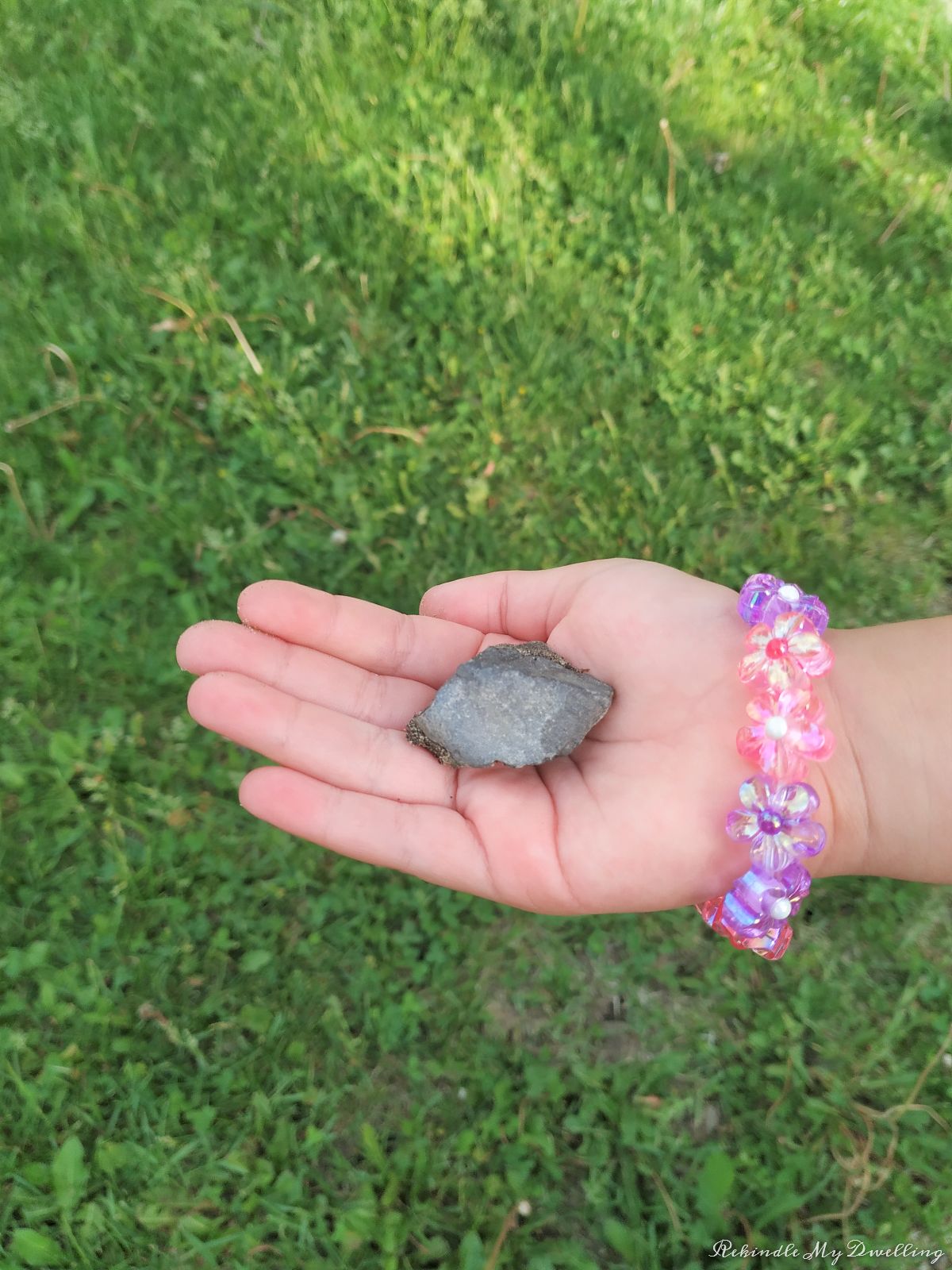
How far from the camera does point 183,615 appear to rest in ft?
11.5

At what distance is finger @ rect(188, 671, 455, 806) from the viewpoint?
2.54m

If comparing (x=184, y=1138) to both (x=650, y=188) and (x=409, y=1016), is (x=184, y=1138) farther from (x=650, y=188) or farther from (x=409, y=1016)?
(x=650, y=188)

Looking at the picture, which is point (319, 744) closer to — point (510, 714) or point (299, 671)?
point (299, 671)

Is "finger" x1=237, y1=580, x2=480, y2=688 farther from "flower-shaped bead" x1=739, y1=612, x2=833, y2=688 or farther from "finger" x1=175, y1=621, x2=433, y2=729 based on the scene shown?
"flower-shaped bead" x1=739, y1=612, x2=833, y2=688

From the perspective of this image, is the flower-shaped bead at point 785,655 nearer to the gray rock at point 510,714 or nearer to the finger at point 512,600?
the gray rock at point 510,714

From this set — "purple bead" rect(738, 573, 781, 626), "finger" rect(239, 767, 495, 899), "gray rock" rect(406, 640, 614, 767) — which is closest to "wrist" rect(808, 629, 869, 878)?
"purple bead" rect(738, 573, 781, 626)

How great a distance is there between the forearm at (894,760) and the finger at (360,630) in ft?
3.80

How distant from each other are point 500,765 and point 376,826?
402 millimetres

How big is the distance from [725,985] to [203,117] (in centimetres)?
452

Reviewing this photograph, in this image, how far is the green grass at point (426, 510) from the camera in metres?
2.77

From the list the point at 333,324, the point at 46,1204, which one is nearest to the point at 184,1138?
the point at 46,1204

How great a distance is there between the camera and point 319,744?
8.38ft

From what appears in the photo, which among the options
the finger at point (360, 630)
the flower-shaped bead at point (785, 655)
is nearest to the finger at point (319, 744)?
the finger at point (360, 630)

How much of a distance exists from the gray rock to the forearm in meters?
0.67
